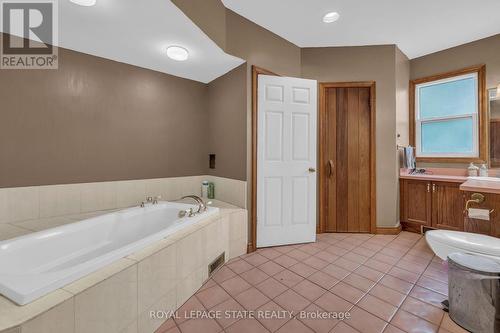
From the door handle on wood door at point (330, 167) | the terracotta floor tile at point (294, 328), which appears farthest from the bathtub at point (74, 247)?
the door handle on wood door at point (330, 167)

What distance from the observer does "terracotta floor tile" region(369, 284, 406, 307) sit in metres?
1.68

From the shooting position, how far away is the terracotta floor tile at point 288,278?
76.0 inches

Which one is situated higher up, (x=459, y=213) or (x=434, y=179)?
(x=434, y=179)

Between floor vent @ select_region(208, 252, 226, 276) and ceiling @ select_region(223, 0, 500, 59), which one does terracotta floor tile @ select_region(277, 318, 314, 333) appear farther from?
ceiling @ select_region(223, 0, 500, 59)

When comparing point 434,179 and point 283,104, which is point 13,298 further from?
point 434,179

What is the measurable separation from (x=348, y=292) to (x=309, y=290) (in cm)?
31

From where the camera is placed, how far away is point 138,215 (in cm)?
219

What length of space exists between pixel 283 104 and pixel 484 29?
2.61 meters

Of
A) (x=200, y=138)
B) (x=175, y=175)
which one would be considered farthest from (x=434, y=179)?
(x=175, y=175)

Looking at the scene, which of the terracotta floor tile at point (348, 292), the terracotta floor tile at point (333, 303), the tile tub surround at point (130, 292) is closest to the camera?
the tile tub surround at point (130, 292)

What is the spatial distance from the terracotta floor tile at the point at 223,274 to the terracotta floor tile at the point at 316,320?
723 mm

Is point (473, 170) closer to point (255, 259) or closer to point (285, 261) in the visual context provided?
point (285, 261)

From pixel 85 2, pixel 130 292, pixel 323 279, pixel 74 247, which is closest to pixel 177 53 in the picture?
pixel 85 2

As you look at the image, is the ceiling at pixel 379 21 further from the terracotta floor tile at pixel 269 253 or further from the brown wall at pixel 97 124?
the terracotta floor tile at pixel 269 253
